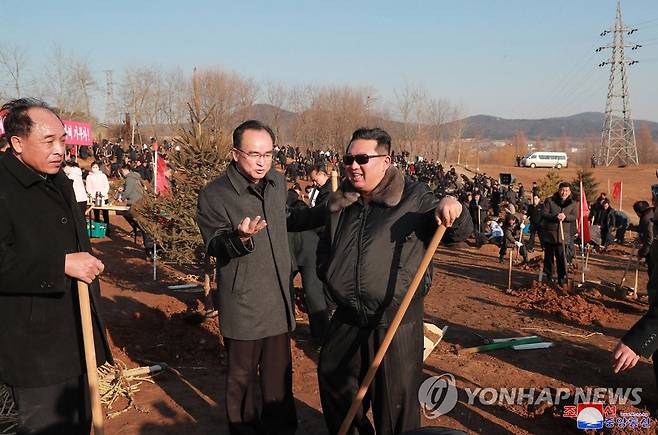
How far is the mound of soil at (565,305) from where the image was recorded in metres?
8.21

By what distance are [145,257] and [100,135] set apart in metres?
50.4

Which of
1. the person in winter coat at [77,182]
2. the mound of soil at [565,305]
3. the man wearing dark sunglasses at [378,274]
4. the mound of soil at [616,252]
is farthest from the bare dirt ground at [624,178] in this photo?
the man wearing dark sunglasses at [378,274]

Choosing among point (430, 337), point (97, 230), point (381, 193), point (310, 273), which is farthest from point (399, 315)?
point (97, 230)

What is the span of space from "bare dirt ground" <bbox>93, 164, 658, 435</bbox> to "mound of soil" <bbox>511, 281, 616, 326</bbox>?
0.06 ft

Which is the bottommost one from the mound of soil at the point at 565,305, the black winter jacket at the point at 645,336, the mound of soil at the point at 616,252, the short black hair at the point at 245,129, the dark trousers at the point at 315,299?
the mound of soil at the point at 616,252

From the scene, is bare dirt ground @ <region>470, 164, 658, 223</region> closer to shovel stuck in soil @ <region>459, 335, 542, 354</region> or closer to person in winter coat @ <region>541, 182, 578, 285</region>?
person in winter coat @ <region>541, 182, 578, 285</region>

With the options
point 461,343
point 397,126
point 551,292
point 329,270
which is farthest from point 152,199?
point 397,126

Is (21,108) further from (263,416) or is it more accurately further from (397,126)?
(397,126)

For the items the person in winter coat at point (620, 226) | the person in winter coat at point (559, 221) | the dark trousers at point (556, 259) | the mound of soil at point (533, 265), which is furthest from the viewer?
the person in winter coat at point (620, 226)

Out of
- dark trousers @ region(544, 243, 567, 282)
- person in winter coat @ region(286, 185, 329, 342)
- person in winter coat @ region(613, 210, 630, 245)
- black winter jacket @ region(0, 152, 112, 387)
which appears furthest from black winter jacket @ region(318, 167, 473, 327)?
person in winter coat @ region(613, 210, 630, 245)

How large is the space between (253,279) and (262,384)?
2.69 ft

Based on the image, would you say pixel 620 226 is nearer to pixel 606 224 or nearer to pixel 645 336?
pixel 606 224

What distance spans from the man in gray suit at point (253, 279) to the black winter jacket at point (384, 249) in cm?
53

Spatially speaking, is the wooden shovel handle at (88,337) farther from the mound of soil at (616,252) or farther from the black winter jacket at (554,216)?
the mound of soil at (616,252)
